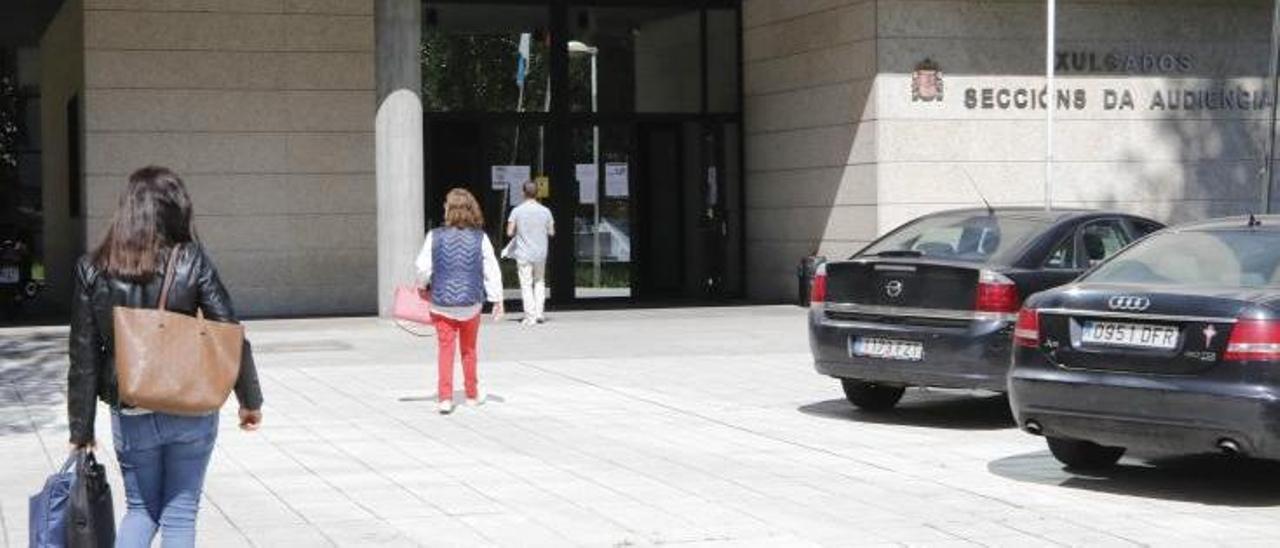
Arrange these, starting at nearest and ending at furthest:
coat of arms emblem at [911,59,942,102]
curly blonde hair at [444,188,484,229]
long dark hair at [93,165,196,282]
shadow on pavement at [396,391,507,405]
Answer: long dark hair at [93,165,196,282]
curly blonde hair at [444,188,484,229]
shadow on pavement at [396,391,507,405]
coat of arms emblem at [911,59,942,102]

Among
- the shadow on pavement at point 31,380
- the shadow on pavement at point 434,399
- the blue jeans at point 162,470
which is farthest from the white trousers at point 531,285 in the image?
the blue jeans at point 162,470

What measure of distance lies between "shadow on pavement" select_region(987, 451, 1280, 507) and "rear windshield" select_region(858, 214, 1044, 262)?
1.70 meters

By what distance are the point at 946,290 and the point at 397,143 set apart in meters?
10.8

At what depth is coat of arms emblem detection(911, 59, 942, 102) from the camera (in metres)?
22.5

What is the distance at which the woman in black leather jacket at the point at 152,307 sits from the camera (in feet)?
18.8

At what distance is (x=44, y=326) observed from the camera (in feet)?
73.4

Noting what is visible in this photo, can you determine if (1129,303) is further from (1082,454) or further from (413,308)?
(413,308)

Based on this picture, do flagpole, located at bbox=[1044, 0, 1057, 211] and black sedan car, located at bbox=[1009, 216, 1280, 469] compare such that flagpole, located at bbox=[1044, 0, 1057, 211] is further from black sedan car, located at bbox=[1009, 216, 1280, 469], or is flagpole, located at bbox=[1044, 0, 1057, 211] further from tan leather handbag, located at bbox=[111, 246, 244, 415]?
tan leather handbag, located at bbox=[111, 246, 244, 415]

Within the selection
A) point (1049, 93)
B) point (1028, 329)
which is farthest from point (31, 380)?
point (1049, 93)

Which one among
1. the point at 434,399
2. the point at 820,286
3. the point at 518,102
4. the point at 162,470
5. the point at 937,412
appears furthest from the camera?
the point at 518,102

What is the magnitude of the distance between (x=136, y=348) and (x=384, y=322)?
15.9m

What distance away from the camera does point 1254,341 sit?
8688 millimetres

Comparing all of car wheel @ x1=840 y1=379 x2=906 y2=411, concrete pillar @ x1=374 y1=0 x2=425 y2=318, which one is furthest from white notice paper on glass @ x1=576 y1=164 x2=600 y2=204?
car wheel @ x1=840 y1=379 x2=906 y2=411

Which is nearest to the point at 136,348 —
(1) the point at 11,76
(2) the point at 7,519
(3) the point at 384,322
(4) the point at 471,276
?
(2) the point at 7,519
